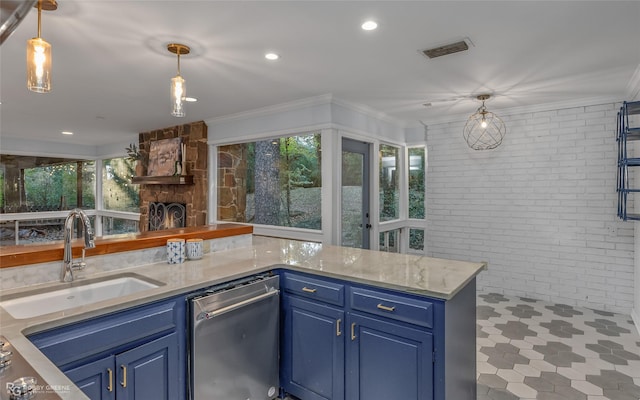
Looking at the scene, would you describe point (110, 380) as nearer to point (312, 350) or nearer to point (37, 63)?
point (312, 350)

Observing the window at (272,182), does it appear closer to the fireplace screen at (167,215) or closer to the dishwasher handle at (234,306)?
the fireplace screen at (167,215)

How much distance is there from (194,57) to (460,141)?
12.4 ft

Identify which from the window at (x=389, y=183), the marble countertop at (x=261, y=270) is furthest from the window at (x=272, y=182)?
the marble countertop at (x=261, y=270)

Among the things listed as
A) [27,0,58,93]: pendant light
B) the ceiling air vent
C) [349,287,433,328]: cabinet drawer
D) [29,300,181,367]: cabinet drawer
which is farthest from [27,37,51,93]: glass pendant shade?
the ceiling air vent

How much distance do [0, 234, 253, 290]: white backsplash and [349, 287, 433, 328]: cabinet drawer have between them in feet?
4.21

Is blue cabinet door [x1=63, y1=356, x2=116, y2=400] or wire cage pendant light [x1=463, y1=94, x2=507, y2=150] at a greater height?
wire cage pendant light [x1=463, y1=94, x2=507, y2=150]

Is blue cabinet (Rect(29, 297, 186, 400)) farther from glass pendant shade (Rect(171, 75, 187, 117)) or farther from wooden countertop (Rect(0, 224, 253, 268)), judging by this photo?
glass pendant shade (Rect(171, 75, 187, 117))

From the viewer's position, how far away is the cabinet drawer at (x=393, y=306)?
1.75 metres

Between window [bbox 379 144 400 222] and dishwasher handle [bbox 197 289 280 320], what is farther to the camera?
window [bbox 379 144 400 222]

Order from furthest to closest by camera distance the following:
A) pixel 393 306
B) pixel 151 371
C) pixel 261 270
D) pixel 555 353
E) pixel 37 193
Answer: pixel 37 193 < pixel 555 353 < pixel 261 270 < pixel 393 306 < pixel 151 371

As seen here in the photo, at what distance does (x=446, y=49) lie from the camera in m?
2.63

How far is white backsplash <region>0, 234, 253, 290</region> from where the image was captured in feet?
5.66

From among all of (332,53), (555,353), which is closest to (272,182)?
(332,53)

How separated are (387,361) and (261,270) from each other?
91 centimetres
